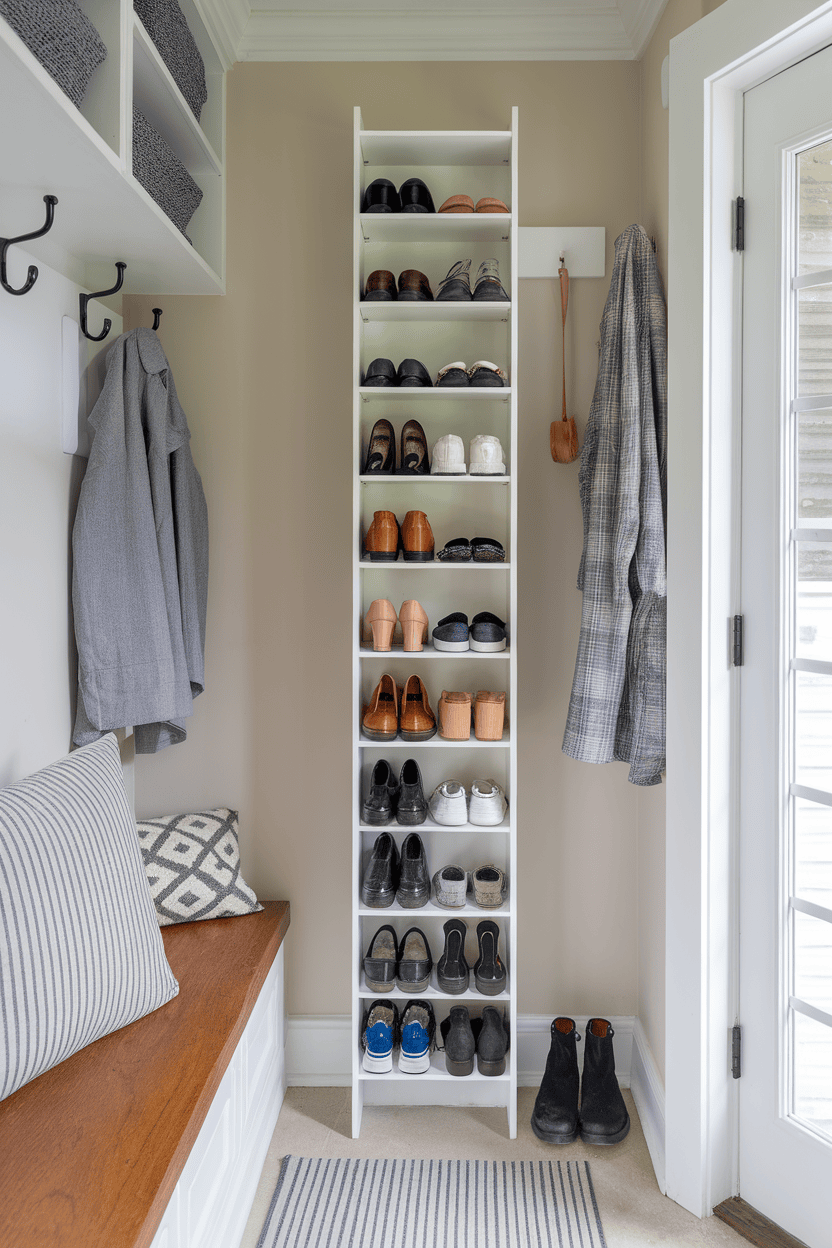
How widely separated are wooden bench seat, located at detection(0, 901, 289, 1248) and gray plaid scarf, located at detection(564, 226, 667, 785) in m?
0.97

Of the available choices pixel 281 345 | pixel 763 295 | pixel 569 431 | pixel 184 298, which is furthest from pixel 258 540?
pixel 763 295

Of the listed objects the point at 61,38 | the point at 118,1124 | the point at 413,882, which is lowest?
the point at 118,1124

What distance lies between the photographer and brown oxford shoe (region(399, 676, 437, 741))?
183 cm

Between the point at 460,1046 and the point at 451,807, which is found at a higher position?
the point at 451,807

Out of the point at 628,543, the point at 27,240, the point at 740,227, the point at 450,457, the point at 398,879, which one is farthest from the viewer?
the point at 398,879

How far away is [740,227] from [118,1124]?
1.94 metres

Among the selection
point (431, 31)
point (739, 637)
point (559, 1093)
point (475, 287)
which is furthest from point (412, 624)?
point (431, 31)

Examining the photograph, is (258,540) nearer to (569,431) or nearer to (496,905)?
(569,431)

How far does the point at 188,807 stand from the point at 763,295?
72.9 inches

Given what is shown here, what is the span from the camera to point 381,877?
6.04 ft

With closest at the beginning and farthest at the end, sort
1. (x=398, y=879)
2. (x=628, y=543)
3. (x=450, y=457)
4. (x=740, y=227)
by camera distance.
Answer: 1. (x=740, y=227)
2. (x=628, y=543)
3. (x=450, y=457)
4. (x=398, y=879)

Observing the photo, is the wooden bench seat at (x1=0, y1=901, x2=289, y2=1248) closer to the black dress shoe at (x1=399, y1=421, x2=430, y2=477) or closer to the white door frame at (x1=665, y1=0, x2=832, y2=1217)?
the white door frame at (x1=665, y1=0, x2=832, y2=1217)

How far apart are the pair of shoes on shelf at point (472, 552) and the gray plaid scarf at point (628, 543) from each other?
0.21 metres

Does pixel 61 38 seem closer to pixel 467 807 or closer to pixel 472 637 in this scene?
pixel 472 637
